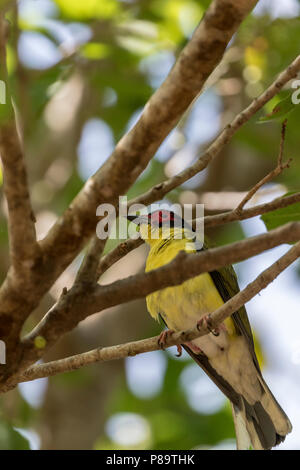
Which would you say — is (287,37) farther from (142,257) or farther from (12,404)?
(12,404)

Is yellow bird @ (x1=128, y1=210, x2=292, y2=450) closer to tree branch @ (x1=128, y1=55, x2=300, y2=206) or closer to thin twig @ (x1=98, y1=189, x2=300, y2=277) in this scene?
thin twig @ (x1=98, y1=189, x2=300, y2=277)

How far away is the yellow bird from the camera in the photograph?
3875 millimetres

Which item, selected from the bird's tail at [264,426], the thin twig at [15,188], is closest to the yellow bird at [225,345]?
the bird's tail at [264,426]

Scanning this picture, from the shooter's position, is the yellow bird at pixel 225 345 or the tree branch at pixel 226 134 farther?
the yellow bird at pixel 225 345

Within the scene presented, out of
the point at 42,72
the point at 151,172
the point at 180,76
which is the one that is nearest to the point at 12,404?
the point at 151,172

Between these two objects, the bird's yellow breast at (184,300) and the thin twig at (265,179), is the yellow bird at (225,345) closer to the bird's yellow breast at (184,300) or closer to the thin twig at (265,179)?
the bird's yellow breast at (184,300)

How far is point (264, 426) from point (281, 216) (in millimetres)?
1510

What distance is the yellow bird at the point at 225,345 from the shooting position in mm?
3875

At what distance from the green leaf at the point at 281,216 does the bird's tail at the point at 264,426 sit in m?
1.42

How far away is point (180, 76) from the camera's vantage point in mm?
1911

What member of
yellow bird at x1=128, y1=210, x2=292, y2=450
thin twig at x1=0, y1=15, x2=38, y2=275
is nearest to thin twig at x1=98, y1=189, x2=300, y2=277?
thin twig at x1=0, y1=15, x2=38, y2=275

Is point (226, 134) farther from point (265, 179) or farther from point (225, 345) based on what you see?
point (225, 345)

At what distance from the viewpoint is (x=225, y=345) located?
13.7 feet
